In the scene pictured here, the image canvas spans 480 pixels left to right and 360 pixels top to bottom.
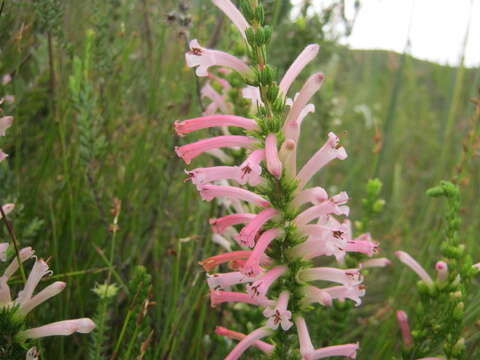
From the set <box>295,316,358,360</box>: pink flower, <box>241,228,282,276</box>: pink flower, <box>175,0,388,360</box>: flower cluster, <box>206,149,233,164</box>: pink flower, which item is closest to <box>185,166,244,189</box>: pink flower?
<box>175,0,388,360</box>: flower cluster

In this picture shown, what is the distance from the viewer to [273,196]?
0.94 m

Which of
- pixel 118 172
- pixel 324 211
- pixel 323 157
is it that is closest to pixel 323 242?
pixel 324 211

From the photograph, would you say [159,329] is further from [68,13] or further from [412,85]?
[412,85]

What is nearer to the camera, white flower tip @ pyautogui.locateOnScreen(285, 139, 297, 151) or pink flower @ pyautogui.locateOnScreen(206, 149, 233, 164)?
white flower tip @ pyautogui.locateOnScreen(285, 139, 297, 151)

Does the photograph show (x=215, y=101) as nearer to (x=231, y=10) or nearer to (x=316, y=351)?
(x=231, y=10)

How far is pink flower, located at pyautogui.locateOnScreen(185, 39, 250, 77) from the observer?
2.99ft

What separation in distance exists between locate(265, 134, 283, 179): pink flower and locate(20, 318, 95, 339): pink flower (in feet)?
1.57

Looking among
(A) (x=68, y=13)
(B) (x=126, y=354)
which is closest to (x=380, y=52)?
(A) (x=68, y=13)

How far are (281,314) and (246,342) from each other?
0.13 m

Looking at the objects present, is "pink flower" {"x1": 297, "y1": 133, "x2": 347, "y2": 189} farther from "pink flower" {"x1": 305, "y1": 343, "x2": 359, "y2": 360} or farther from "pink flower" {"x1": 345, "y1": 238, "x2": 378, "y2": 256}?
"pink flower" {"x1": 305, "y1": 343, "x2": 359, "y2": 360}

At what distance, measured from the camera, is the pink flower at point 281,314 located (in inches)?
35.5

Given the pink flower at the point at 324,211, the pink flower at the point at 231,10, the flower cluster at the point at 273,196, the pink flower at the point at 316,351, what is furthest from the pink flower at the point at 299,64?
the pink flower at the point at 316,351

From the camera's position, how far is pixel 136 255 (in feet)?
5.76

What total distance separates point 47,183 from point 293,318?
1.23 metres
